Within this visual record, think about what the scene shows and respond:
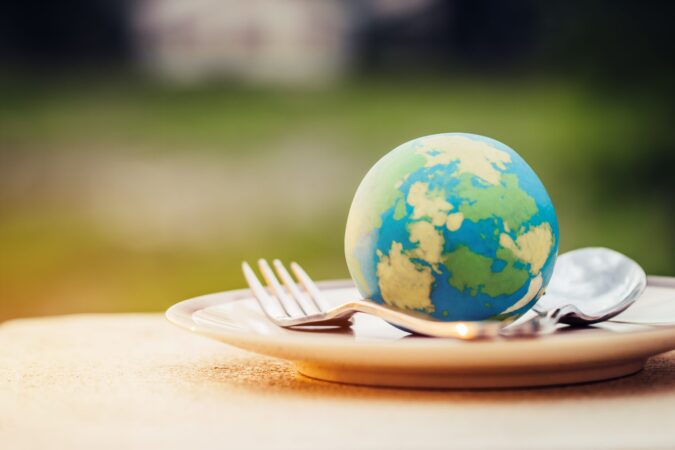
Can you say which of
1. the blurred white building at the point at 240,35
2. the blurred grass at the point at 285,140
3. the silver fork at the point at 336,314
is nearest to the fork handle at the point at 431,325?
the silver fork at the point at 336,314

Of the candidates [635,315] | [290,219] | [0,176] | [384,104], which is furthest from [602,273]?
[0,176]

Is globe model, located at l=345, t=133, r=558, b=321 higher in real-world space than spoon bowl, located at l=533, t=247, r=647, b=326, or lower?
higher

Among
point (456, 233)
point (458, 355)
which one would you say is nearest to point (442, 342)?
point (458, 355)

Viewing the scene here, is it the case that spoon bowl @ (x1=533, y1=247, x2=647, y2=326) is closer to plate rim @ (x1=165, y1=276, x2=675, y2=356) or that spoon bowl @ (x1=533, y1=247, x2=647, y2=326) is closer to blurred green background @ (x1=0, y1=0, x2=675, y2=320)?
plate rim @ (x1=165, y1=276, x2=675, y2=356)

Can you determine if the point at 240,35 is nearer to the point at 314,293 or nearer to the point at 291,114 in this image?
the point at 291,114

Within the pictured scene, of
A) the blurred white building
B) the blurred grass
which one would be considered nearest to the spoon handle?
the blurred grass

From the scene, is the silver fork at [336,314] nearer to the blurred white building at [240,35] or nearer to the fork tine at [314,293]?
the fork tine at [314,293]

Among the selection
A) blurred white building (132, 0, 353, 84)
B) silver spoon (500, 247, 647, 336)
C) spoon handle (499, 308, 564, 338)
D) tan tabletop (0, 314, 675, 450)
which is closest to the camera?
tan tabletop (0, 314, 675, 450)
